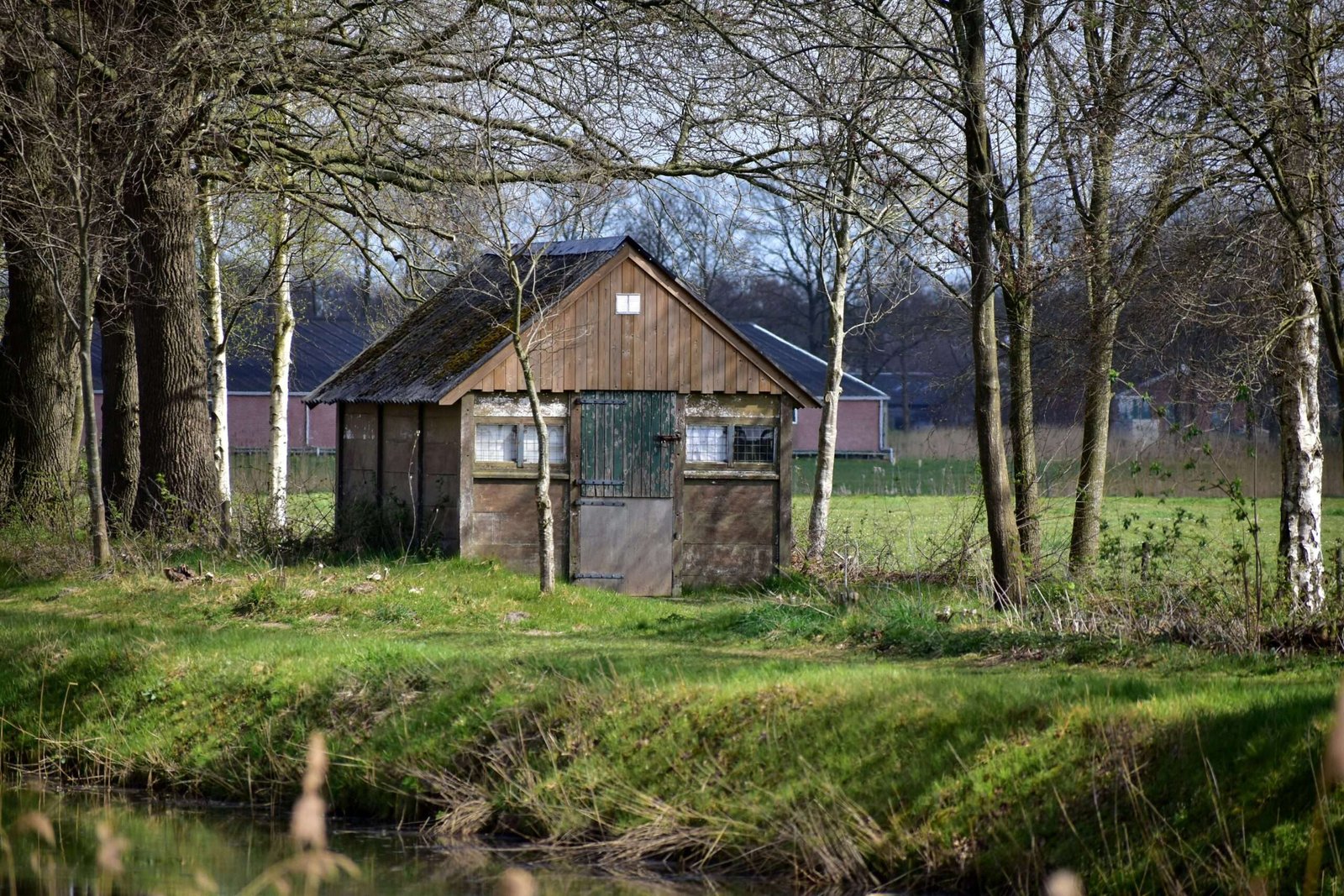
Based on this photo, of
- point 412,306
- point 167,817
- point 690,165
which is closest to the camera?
point 167,817

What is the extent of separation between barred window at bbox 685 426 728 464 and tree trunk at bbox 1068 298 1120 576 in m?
4.96

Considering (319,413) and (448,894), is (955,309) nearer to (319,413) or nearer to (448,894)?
(448,894)

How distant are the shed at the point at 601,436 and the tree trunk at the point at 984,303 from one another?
5.89m

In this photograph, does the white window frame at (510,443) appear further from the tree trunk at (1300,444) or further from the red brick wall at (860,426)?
the red brick wall at (860,426)

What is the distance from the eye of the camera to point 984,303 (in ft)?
47.6

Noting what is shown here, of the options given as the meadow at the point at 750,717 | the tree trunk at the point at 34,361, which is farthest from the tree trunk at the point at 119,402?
the meadow at the point at 750,717

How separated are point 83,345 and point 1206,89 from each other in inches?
502

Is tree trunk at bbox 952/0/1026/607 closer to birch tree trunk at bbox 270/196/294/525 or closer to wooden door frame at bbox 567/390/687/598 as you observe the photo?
wooden door frame at bbox 567/390/687/598

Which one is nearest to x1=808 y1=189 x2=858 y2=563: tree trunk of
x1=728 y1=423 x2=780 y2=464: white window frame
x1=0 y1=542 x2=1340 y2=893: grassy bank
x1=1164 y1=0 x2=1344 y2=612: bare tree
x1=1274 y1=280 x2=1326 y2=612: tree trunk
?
x1=728 y1=423 x2=780 y2=464: white window frame

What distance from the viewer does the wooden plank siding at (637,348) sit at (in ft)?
63.6

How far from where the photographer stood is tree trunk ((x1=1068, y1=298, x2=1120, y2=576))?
17.0m

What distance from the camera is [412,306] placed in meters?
24.3

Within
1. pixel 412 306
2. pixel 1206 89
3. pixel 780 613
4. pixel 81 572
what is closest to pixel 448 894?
pixel 780 613

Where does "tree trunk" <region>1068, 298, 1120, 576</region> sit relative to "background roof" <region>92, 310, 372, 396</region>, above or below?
below
